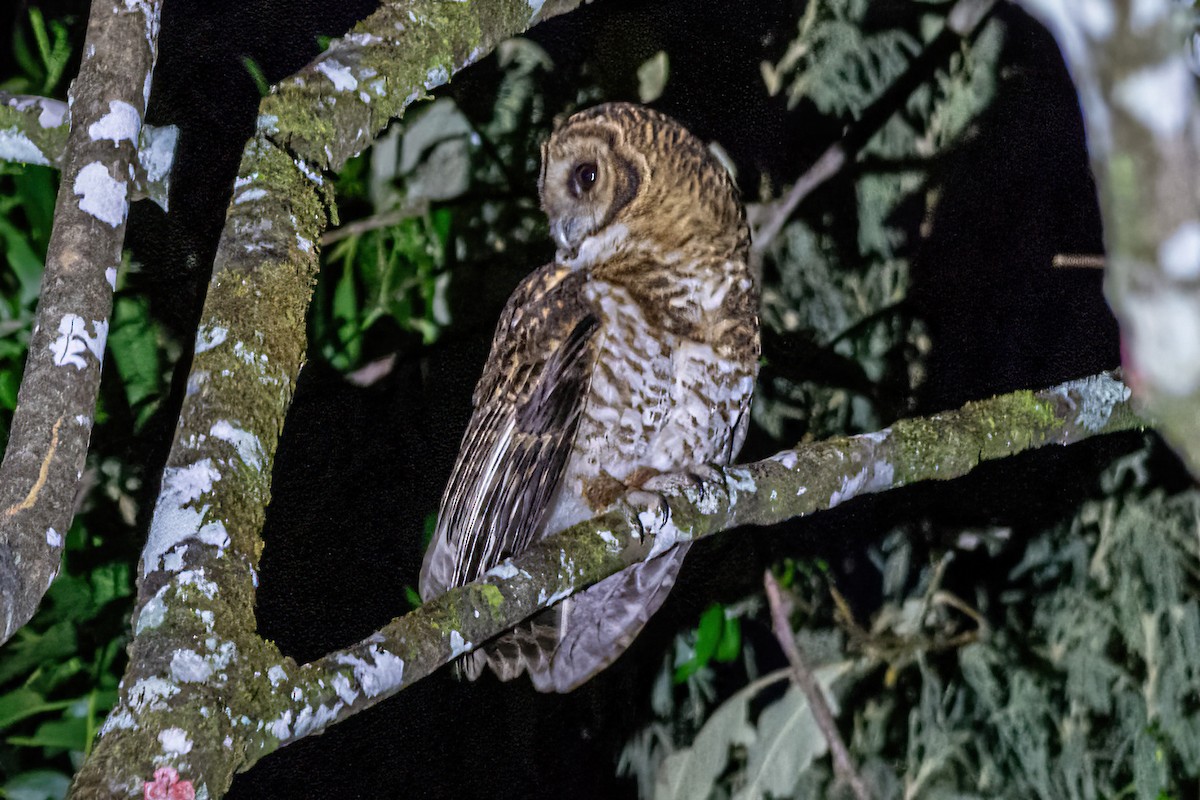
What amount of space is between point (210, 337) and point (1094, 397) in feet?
4.48

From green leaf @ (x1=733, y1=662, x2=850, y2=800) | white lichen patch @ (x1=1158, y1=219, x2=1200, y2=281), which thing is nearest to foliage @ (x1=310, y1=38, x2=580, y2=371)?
green leaf @ (x1=733, y1=662, x2=850, y2=800)

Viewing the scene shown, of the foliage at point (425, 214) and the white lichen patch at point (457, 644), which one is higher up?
the foliage at point (425, 214)

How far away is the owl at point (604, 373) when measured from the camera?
4.37ft

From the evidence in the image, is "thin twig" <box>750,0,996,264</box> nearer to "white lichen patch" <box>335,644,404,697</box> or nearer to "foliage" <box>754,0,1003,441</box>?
"foliage" <box>754,0,1003,441</box>

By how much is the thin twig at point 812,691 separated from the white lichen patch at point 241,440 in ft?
2.57

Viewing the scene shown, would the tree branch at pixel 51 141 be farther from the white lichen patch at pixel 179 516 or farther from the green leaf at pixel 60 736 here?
the green leaf at pixel 60 736

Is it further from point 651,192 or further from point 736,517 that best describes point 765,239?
point 736,517

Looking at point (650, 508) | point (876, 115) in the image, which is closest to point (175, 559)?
point (650, 508)

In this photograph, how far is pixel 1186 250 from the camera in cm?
160

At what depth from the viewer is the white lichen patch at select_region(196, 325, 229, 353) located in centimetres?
105

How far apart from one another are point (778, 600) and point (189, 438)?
0.87 meters

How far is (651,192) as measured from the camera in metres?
1.52

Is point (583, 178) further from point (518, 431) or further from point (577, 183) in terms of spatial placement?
point (518, 431)

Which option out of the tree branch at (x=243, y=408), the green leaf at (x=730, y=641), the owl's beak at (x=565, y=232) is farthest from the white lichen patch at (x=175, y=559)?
the green leaf at (x=730, y=641)
